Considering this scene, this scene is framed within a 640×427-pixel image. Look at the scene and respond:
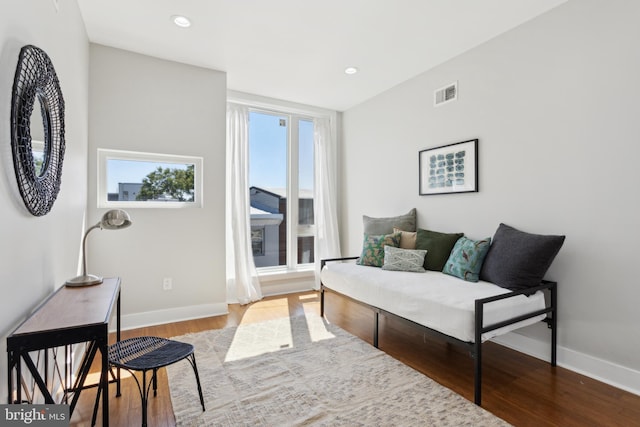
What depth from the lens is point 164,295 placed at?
3.37 meters

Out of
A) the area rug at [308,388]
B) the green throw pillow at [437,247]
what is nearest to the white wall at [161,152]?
the area rug at [308,388]

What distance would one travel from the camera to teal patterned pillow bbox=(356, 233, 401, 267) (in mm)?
3431

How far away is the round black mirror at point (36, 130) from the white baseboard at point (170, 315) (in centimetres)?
187

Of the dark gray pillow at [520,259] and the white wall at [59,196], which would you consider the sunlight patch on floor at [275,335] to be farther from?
the dark gray pillow at [520,259]

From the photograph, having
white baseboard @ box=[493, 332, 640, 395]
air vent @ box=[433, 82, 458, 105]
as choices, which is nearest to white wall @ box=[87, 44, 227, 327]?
air vent @ box=[433, 82, 458, 105]

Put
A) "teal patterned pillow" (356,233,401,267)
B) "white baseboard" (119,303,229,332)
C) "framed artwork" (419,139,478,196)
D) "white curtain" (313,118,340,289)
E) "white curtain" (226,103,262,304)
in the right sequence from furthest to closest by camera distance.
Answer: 1. "white curtain" (313,118,340,289)
2. "white curtain" (226,103,262,304)
3. "teal patterned pillow" (356,233,401,267)
4. "white baseboard" (119,303,229,332)
5. "framed artwork" (419,139,478,196)

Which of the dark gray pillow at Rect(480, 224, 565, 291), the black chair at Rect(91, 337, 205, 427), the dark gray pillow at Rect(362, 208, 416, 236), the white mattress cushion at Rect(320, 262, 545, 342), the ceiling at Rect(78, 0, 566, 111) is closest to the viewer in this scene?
the black chair at Rect(91, 337, 205, 427)

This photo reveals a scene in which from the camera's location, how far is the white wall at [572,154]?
6.91ft

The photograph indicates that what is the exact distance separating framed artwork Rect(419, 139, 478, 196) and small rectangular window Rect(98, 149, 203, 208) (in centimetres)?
250

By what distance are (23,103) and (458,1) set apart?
274cm

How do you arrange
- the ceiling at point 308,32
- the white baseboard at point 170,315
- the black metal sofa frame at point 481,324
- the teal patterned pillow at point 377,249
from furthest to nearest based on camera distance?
the teal patterned pillow at point 377,249 < the white baseboard at point 170,315 < the ceiling at point 308,32 < the black metal sofa frame at point 481,324

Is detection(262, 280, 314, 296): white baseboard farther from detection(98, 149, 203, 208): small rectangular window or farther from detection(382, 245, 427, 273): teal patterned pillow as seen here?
detection(382, 245, 427, 273): teal patterned pillow

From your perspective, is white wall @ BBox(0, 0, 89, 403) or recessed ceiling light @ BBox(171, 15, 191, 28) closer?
white wall @ BBox(0, 0, 89, 403)

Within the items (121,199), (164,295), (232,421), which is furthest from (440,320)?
(121,199)
